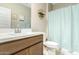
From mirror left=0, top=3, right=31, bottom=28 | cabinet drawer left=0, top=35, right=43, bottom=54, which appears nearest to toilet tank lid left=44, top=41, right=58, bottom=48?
cabinet drawer left=0, top=35, right=43, bottom=54

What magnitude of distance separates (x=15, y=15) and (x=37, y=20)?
318 millimetres

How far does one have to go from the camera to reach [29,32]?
149 cm

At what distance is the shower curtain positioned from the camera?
139 centimetres

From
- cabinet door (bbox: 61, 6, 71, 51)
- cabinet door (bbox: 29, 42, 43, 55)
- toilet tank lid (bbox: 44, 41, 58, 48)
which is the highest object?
cabinet door (bbox: 61, 6, 71, 51)

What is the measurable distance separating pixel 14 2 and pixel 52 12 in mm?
541

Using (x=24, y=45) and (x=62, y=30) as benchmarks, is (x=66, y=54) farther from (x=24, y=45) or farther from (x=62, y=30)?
(x=24, y=45)

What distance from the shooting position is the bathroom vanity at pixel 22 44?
107 cm

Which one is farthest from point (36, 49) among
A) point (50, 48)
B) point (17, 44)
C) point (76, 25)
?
point (76, 25)

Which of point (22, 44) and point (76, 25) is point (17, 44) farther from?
point (76, 25)

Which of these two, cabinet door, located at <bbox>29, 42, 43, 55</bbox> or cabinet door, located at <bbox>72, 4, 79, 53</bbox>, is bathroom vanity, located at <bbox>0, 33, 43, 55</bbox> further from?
cabinet door, located at <bbox>72, 4, 79, 53</bbox>

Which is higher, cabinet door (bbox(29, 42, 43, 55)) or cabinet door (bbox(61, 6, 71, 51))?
cabinet door (bbox(61, 6, 71, 51))

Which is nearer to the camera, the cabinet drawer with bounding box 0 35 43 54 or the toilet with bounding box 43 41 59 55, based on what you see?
the cabinet drawer with bounding box 0 35 43 54

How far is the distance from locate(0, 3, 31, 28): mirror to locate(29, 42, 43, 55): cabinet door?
31 centimetres

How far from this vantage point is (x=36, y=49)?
56.9 inches
